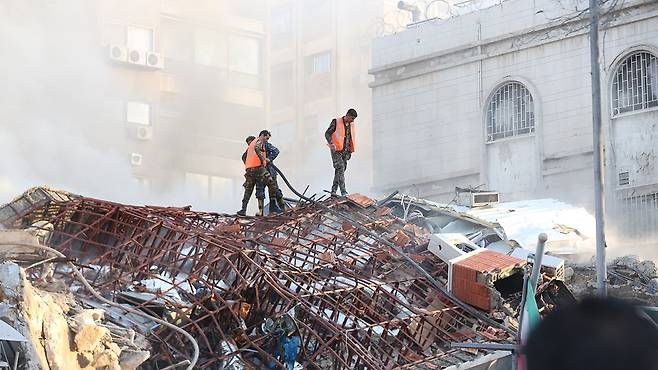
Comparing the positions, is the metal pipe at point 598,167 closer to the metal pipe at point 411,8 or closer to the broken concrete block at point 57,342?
the broken concrete block at point 57,342

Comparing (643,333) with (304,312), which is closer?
(643,333)

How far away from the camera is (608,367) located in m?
1.57

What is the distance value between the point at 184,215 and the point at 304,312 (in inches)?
113

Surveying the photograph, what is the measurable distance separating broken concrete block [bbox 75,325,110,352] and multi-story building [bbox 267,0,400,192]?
31399 millimetres

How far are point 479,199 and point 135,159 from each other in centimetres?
1523

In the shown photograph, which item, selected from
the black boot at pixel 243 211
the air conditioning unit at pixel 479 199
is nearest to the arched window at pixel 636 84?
the air conditioning unit at pixel 479 199

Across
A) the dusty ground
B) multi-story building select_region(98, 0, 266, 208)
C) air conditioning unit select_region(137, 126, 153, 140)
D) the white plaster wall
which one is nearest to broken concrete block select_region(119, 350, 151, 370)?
the dusty ground

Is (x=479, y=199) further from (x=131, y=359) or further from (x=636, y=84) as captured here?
(x=131, y=359)

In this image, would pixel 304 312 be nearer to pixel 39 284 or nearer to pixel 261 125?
pixel 39 284

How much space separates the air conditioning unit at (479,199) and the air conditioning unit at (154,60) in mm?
16686

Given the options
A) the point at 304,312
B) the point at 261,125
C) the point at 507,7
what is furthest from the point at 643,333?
the point at 261,125

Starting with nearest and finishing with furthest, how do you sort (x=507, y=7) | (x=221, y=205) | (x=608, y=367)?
(x=608, y=367) → (x=507, y=7) → (x=221, y=205)

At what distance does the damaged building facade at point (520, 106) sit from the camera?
24188mm

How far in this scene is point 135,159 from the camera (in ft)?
105
